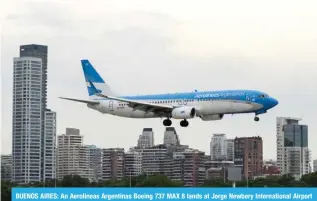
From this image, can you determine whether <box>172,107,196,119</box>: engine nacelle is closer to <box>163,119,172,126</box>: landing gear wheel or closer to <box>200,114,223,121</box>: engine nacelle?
<box>200,114,223,121</box>: engine nacelle

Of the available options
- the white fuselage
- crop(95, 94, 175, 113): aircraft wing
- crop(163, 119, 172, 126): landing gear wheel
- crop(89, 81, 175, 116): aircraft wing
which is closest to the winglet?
the white fuselage

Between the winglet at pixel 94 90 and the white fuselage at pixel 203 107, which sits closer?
the white fuselage at pixel 203 107

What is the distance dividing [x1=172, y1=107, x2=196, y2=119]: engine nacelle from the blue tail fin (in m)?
20.0

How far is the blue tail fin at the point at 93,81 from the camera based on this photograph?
146 m

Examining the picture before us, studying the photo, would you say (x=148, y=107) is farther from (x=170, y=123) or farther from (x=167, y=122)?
(x=170, y=123)

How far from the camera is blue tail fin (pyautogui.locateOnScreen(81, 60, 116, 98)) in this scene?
14554 cm

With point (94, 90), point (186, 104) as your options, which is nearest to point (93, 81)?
point (94, 90)

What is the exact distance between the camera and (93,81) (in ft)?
487

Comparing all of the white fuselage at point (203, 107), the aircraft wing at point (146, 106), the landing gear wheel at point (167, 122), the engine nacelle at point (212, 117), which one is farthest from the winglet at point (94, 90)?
the engine nacelle at point (212, 117)

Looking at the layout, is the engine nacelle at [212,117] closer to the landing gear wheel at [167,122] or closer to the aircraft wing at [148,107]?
the aircraft wing at [148,107]

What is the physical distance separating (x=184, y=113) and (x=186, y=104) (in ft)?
8.94
